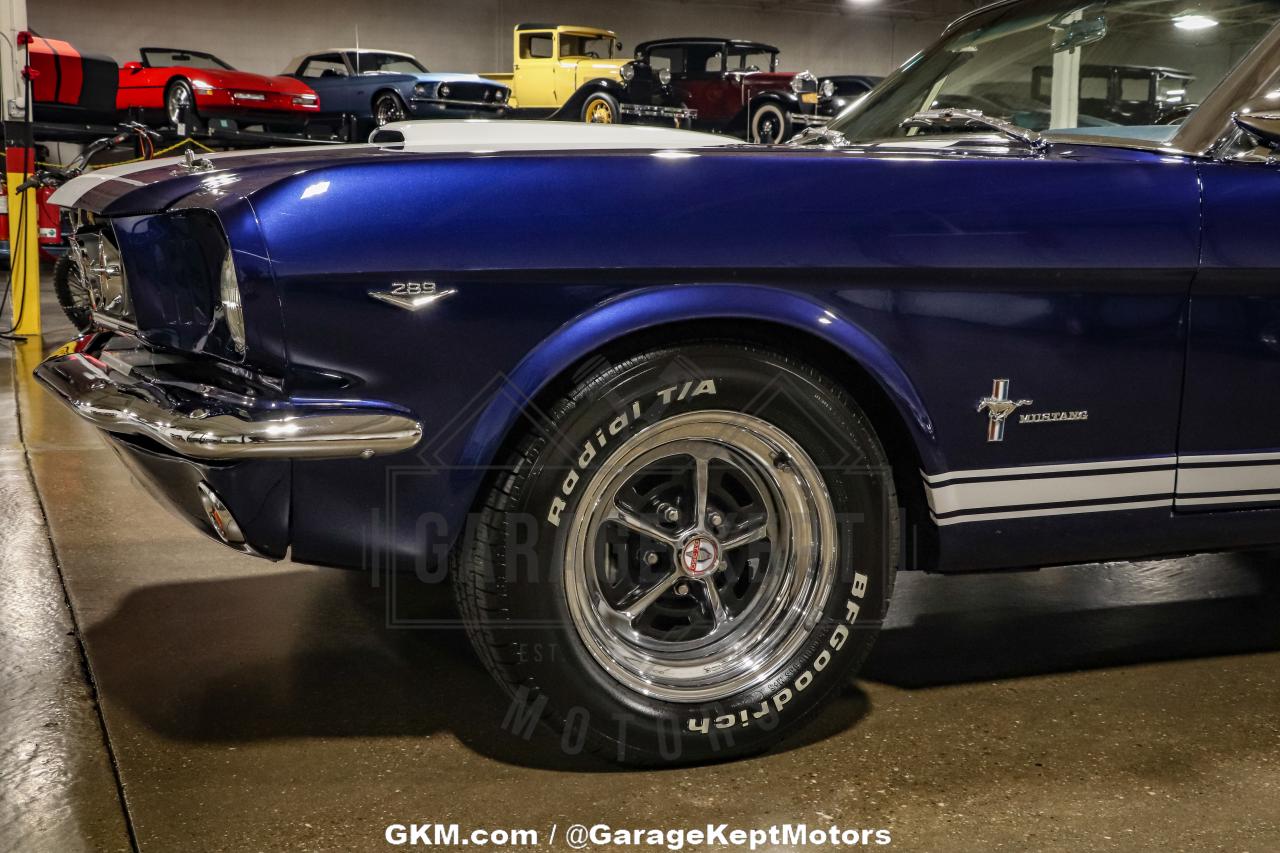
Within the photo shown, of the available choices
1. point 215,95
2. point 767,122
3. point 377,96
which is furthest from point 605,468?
point 377,96

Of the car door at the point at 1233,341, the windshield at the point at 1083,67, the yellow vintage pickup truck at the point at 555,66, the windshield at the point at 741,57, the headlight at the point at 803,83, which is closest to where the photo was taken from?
the car door at the point at 1233,341

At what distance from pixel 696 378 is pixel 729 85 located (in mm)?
13350

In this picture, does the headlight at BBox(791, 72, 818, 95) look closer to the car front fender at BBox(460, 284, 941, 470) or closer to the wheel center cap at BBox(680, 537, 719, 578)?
the car front fender at BBox(460, 284, 941, 470)

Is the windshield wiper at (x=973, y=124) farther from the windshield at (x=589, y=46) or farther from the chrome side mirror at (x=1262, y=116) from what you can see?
the windshield at (x=589, y=46)

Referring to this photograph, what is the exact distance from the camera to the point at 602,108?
1489cm

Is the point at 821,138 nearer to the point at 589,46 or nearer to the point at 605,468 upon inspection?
the point at 605,468

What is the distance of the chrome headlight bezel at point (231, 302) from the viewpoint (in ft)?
5.96

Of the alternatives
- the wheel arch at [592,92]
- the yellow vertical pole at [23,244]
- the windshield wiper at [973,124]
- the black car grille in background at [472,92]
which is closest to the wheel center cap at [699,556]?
the windshield wiper at [973,124]

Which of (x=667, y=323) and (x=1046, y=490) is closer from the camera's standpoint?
(x=667, y=323)

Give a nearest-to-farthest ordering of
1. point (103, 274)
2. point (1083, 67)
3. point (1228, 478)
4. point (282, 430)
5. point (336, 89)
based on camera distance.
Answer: point (282, 430) < point (1228, 478) < point (103, 274) < point (1083, 67) < point (336, 89)

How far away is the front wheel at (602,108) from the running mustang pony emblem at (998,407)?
1298 cm

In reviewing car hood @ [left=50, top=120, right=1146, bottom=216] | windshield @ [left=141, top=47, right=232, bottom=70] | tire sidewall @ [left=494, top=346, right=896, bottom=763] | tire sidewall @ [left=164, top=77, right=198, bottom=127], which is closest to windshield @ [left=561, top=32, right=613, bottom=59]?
windshield @ [left=141, top=47, right=232, bottom=70]

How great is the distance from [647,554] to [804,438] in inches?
13.3

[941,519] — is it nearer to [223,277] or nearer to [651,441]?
[651,441]
